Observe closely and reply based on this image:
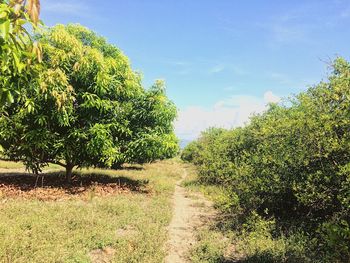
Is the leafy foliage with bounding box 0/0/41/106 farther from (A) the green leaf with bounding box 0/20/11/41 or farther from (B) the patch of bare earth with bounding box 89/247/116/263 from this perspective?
(B) the patch of bare earth with bounding box 89/247/116/263

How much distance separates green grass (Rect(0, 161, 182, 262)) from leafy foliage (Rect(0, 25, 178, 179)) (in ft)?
9.71

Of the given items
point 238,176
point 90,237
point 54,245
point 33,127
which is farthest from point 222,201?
point 33,127

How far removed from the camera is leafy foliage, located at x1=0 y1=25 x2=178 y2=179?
1426cm

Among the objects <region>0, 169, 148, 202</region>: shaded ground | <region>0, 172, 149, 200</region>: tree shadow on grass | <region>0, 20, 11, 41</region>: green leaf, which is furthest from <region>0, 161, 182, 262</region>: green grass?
<region>0, 20, 11, 41</region>: green leaf

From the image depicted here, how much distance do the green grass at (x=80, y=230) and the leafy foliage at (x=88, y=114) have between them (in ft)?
9.71

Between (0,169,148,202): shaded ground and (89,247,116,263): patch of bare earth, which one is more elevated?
(0,169,148,202): shaded ground

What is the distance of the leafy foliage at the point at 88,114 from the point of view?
14258 mm

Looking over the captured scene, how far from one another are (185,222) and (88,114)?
7198 mm

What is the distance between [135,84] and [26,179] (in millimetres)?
8721

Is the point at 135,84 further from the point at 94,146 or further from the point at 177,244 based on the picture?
the point at 177,244

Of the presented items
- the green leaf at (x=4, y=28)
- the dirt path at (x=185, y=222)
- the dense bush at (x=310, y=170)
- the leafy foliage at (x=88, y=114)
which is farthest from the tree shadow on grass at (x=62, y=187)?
the green leaf at (x=4, y=28)

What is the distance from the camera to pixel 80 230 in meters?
9.45

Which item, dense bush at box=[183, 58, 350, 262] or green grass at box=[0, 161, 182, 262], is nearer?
green grass at box=[0, 161, 182, 262]

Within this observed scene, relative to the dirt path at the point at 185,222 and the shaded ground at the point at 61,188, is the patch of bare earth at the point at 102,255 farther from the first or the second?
the shaded ground at the point at 61,188
